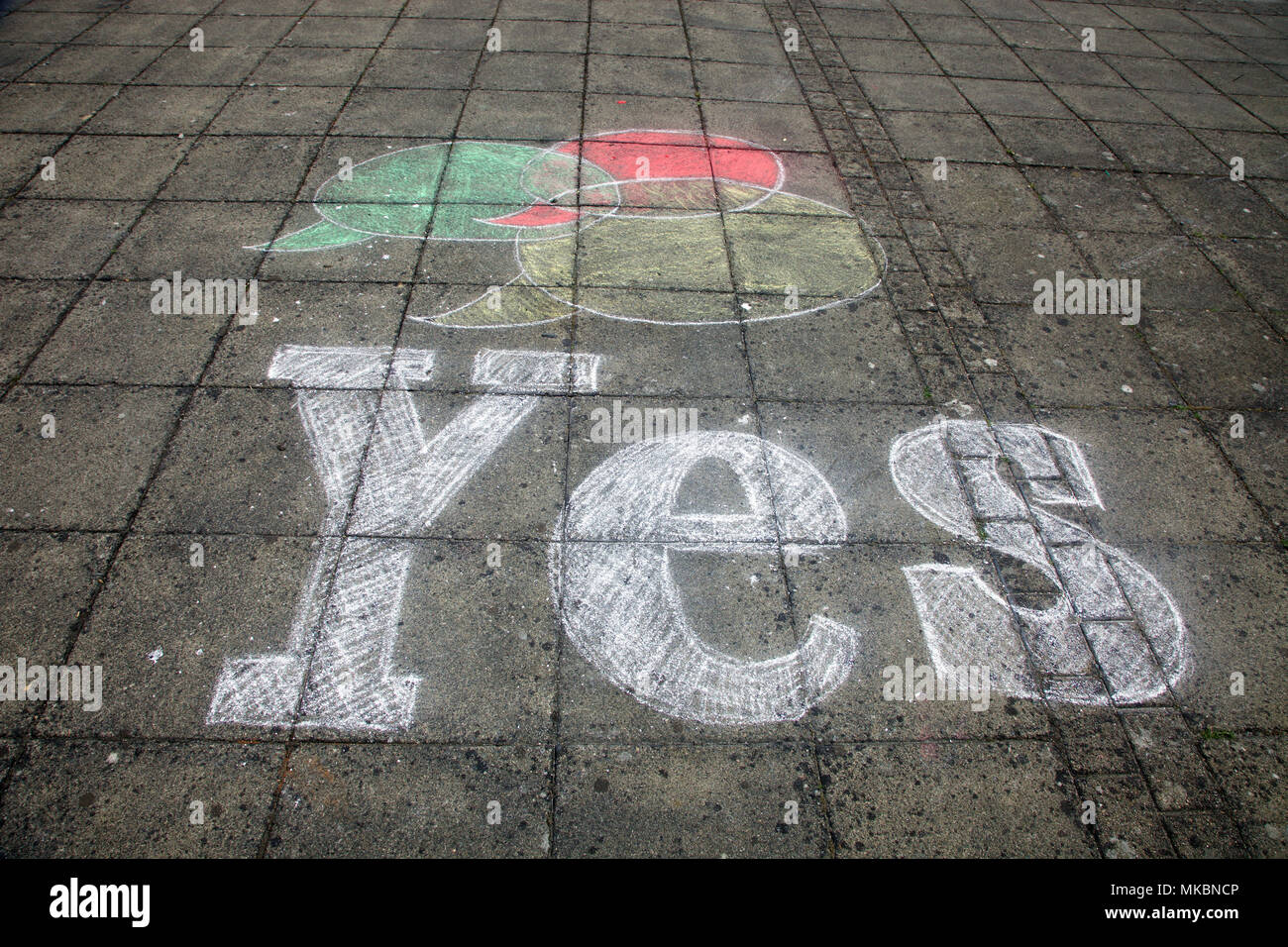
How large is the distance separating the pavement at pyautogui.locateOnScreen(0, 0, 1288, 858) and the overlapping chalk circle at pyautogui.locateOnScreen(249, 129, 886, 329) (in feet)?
0.12

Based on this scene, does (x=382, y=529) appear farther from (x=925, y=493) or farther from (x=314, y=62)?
(x=314, y=62)

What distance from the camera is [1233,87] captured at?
288 inches

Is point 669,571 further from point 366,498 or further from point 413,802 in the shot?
point 366,498

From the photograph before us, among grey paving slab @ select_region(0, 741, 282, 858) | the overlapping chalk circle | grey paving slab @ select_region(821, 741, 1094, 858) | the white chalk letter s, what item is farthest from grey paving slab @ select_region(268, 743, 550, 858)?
the overlapping chalk circle

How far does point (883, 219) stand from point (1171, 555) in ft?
9.89

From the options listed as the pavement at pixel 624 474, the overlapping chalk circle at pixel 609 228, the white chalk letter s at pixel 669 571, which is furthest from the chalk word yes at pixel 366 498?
the white chalk letter s at pixel 669 571

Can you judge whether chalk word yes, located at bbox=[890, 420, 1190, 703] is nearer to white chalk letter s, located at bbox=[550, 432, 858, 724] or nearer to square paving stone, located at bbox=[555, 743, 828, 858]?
white chalk letter s, located at bbox=[550, 432, 858, 724]

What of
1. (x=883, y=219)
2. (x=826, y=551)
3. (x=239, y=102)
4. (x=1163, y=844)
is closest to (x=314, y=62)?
(x=239, y=102)

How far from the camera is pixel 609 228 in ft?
16.3

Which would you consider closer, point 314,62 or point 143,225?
point 143,225

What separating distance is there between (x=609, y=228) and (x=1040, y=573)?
3441 millimetres

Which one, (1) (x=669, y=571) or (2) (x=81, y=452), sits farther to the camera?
(2) (x=81, y=452)

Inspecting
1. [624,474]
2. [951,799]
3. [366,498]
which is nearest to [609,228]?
[624,474]

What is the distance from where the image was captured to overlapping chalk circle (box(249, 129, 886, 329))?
444cm
